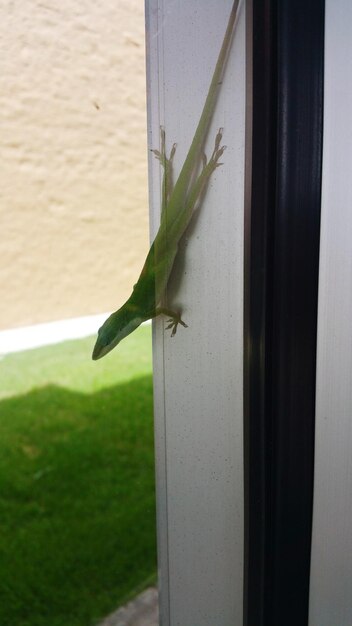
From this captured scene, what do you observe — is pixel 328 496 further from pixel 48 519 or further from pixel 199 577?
pixel 48 519

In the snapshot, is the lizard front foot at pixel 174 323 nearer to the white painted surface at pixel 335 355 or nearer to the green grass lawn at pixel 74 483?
the white painted surface at pixel 335 355

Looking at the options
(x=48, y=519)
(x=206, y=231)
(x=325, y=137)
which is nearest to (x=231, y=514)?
(x=206, y=231)

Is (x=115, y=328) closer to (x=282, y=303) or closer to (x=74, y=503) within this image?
(x=282, y=303)

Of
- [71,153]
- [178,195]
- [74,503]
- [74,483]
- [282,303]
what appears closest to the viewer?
[282,303]

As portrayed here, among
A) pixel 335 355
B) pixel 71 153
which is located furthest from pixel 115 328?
pixel 335 355

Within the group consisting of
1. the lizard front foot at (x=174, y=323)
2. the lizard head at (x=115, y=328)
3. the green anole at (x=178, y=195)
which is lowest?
the lizard head at (x=115, y=328)

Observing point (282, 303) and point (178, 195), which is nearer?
point (282, 303)

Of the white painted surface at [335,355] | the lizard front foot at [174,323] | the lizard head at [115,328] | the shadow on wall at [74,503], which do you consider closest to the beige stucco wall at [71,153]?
the lizard head at [115,328]
